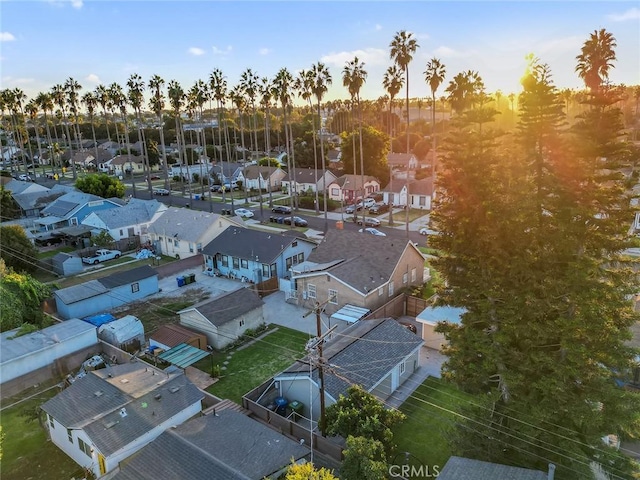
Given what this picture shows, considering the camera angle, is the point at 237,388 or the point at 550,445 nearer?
the point at 550,445

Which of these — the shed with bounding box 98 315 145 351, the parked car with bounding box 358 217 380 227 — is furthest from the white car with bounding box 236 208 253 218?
the shed with bounding box 98 315 145 351

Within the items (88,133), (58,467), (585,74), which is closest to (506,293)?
(585,74)

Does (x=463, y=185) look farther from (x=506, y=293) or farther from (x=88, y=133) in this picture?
(x=88, y=133)

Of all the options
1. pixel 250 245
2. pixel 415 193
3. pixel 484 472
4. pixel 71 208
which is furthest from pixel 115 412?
pixel 415 193

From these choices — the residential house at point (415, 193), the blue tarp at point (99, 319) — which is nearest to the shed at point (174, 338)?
the blue tarp at point (99, 319)

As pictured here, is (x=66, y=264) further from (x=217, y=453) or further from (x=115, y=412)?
(x=217, y=453)

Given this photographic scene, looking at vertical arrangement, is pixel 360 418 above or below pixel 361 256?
below

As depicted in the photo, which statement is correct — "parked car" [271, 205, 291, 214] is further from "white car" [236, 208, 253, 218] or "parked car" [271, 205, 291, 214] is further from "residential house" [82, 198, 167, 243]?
"residential house" [82, 198, 167, 243]
